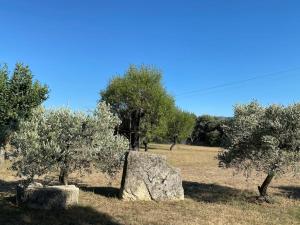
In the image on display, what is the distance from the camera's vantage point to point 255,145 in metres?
21.7

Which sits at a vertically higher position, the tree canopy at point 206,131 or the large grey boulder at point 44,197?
the tree canopy at point 206,131

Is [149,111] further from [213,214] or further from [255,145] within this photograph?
[213,214]

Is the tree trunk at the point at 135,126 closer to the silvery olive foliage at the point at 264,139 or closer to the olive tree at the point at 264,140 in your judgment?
the olive tree at the point at 264,140

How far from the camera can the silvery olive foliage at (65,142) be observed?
17203 mm

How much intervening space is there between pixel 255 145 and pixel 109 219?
9.85 meters

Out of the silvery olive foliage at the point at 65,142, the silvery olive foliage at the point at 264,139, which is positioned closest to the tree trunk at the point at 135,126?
the silvery olive foliage at the point at 264,139

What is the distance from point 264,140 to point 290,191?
663 cm

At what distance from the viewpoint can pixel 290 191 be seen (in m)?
25.2

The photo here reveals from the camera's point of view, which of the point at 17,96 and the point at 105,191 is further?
the point at 17,96

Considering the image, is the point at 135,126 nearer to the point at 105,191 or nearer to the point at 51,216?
the point at 105,191

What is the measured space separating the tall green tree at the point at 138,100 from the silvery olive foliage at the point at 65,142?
36.7 meters

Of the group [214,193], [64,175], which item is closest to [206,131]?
[214,193]

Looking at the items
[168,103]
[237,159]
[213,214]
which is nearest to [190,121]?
[168,103]

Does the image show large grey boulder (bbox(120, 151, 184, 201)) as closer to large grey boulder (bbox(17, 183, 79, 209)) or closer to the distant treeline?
large grey boulder (bbox(17, 183, 79, 209))
